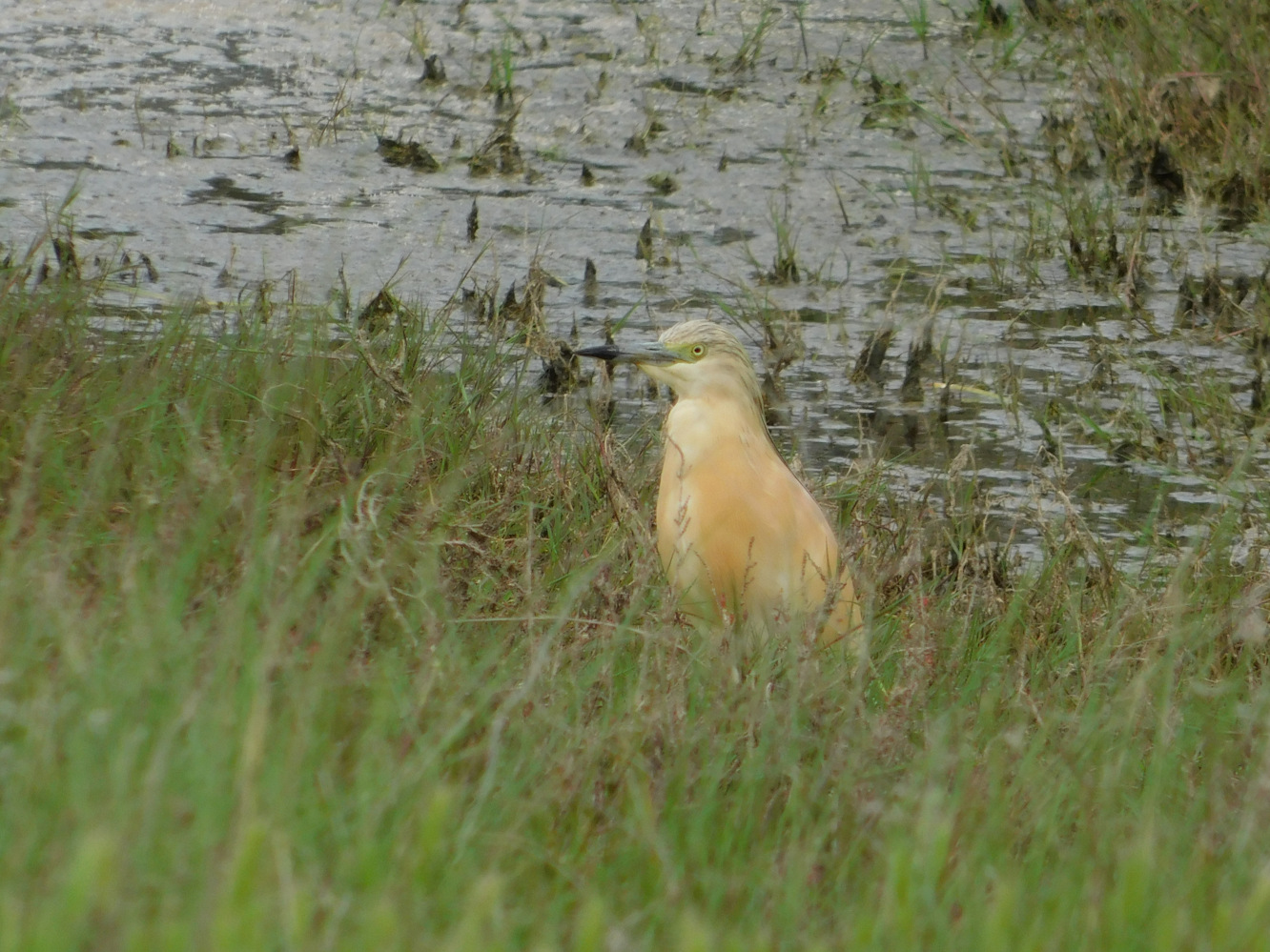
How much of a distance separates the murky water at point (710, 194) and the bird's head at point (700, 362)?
3.46 ft

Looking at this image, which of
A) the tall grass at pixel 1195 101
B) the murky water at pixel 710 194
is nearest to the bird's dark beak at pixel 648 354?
the murky water at pixel 710 194

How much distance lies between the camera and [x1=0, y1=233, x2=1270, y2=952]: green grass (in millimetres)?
1984

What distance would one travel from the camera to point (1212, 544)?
474cm

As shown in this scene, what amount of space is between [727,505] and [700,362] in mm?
351

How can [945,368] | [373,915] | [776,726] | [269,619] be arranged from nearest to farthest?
[373,915]
[269,619]
[776,726]
[945,368]

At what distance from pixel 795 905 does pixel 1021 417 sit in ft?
14.1

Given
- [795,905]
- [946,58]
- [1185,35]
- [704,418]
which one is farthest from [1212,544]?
[946,58]

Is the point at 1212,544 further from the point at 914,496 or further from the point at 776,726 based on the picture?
the point at 776,726

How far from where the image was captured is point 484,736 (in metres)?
2.73

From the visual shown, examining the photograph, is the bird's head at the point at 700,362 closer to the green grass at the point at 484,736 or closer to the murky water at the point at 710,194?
the green grass at the point at 484,736

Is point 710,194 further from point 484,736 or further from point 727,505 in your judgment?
point 484,736

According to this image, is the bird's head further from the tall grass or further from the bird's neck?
the tall grass

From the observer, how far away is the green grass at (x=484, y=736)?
1984mm

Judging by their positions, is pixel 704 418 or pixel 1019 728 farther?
pixel 704 418
